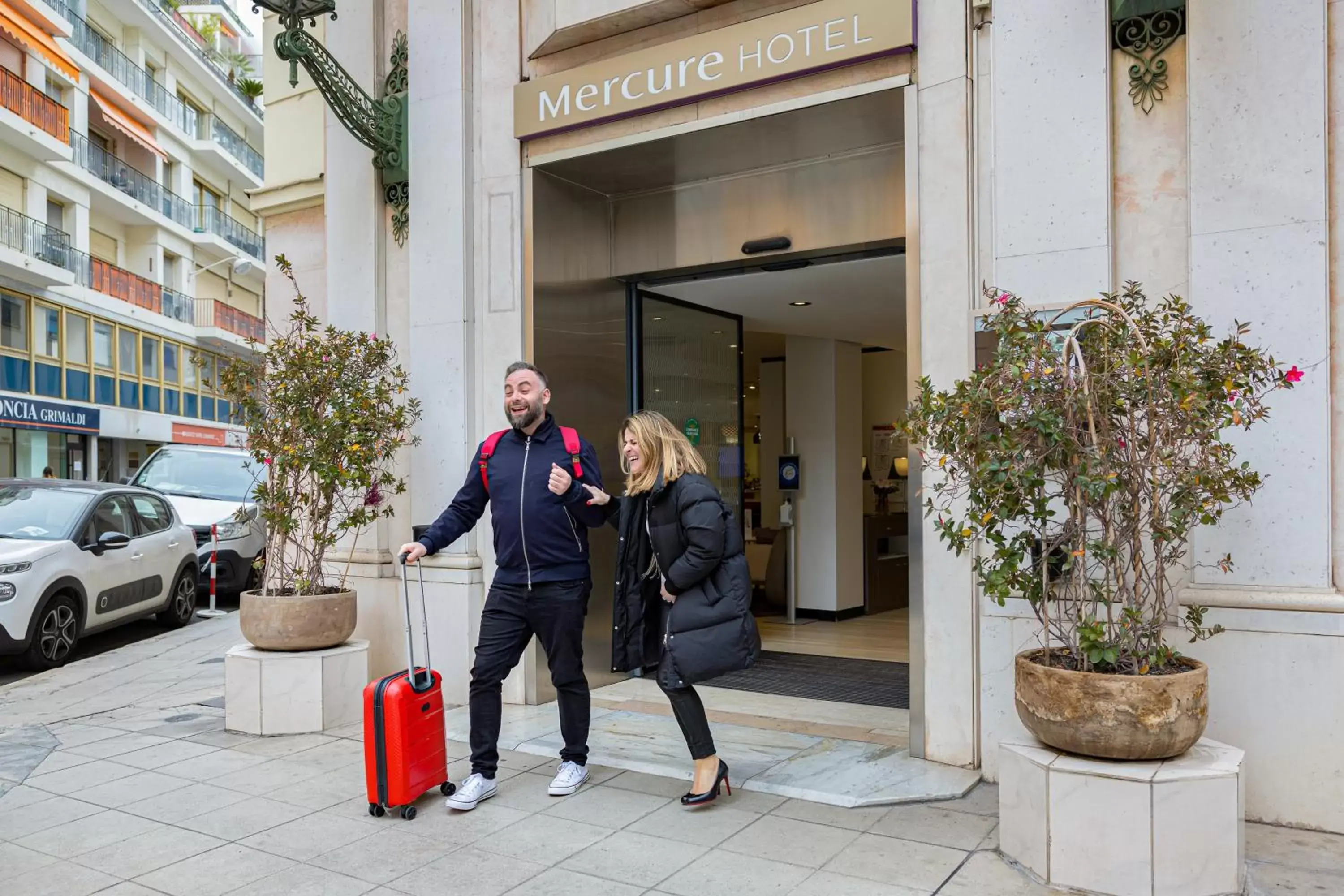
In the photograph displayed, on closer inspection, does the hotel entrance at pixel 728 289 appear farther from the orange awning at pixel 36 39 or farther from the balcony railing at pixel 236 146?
the balcony railing at pixel 236 146

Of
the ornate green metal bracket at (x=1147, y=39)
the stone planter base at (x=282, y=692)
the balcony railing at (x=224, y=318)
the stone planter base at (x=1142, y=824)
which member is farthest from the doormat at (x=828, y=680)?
the balcony railing at (x=224, y=318)

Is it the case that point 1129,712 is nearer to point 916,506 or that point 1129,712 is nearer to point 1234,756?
point 1234,756

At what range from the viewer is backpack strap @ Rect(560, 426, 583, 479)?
495cm

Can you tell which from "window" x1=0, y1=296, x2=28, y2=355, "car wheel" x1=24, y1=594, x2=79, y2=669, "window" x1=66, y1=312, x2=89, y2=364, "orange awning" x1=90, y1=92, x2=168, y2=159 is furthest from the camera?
"orange awning" x1=90, y1=92, x2=168, y2=159

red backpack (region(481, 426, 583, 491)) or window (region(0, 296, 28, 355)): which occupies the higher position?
Answer: window (region(0, 296, 28, 355))

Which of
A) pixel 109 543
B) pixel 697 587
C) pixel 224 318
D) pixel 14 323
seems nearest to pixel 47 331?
pixel 14 323

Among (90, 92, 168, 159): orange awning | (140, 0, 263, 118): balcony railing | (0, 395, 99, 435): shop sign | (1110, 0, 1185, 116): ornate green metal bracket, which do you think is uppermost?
(140, 0, 263, 118): balcony railing

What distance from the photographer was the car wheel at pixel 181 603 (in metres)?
10.9

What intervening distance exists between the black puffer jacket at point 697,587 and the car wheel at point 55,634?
20.4 ft

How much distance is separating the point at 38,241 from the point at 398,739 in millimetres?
25855

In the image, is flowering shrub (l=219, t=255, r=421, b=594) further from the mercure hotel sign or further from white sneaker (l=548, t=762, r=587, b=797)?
white sneaker (l=548, t=762, r=587, b=797)

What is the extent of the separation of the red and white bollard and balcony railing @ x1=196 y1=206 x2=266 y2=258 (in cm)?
2627

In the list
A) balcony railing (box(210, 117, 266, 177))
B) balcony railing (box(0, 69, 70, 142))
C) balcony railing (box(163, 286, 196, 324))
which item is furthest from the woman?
balcony railing (box(210, 117, 266, 177))

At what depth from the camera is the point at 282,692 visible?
20.1ft
